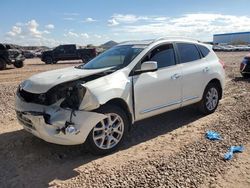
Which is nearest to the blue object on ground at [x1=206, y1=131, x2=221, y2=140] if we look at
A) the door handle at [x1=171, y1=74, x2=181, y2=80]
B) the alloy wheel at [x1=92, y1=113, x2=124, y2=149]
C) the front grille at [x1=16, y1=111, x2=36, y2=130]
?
the door handle at [x1=171, y1=74, x2=181, y2=80]

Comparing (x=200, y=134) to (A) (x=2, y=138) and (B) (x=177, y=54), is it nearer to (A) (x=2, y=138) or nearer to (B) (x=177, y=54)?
(B) (x=177, y=54)

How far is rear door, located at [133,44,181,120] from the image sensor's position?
571cm

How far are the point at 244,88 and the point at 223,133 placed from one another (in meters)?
5.57

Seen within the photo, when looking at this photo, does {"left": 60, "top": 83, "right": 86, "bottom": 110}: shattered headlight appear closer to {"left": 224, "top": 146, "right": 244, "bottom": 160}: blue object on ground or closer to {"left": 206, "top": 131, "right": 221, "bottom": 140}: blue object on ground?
{"left": 224, "top": 146, "right": 244, "bottom": 160}: blue object on ground

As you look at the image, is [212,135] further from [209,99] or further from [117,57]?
[117,57]

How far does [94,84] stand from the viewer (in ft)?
16.6

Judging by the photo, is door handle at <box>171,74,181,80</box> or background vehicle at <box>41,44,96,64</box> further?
background vehicle at <box>41,44,96,64</box>

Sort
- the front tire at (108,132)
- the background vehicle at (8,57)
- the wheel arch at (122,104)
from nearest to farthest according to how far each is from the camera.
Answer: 1. the front tire at (108,132)
2. the wheel arch at (122,104)
3. the background vehicle at (8,57)

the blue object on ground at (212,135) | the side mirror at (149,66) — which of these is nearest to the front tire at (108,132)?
the side mirror at (149,66)

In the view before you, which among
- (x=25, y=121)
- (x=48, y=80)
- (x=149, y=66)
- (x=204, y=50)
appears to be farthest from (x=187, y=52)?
(x=25, y=121)

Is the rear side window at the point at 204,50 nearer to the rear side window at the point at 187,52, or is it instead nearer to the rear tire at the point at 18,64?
the rear side window at the point at 187,52

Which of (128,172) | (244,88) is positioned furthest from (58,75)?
(244,88)

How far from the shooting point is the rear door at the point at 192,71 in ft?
21.9

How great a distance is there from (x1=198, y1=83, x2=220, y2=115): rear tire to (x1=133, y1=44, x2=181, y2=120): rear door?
1011 millimetres
